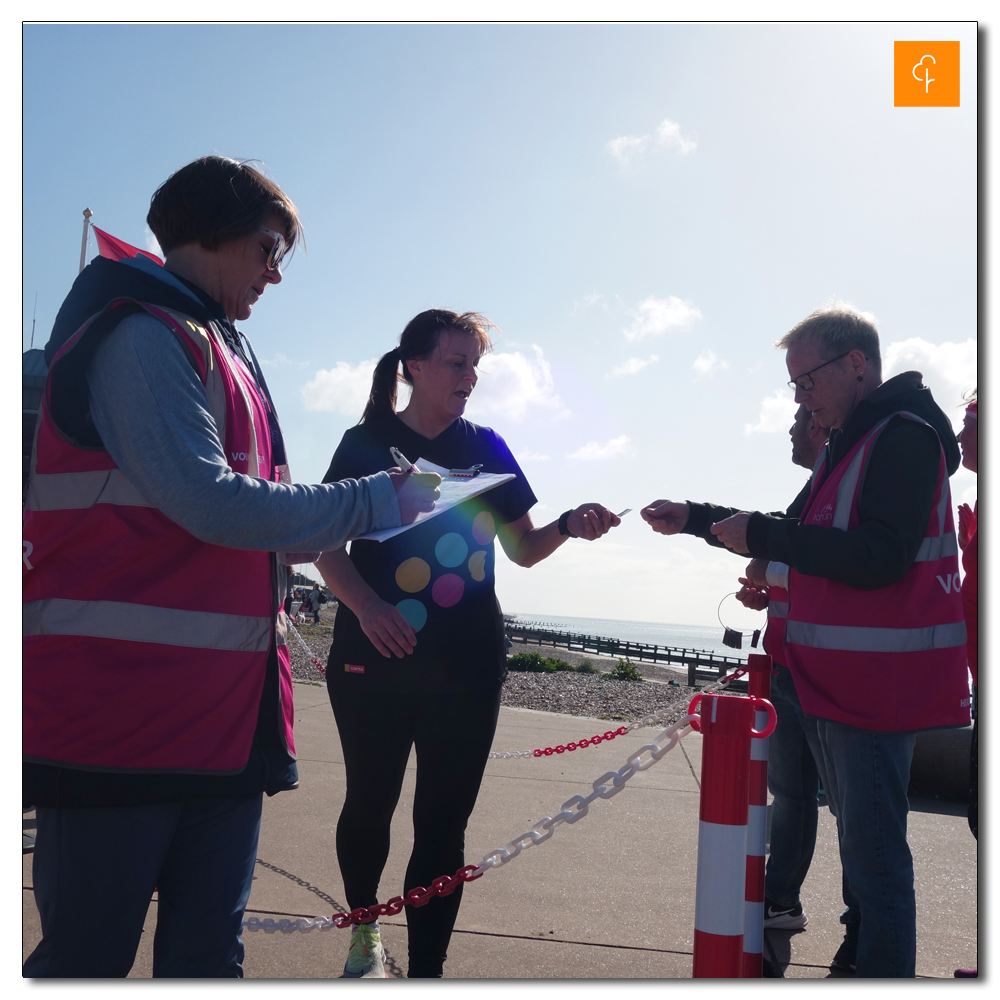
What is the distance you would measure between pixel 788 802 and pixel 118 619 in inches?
108

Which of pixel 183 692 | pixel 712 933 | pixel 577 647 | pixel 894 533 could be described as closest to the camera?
pixel 183 692

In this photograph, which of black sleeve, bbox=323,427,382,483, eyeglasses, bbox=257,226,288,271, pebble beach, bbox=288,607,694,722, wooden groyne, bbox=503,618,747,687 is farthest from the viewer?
wooden groyne, bbox=503,618,747,687

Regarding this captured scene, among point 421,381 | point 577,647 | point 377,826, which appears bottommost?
point 577,647

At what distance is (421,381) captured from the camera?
2.82m

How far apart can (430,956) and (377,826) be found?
40 centimetres

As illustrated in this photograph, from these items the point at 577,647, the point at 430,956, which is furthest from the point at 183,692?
the point at 577,647

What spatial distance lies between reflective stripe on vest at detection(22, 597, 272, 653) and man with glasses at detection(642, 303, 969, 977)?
1654mm

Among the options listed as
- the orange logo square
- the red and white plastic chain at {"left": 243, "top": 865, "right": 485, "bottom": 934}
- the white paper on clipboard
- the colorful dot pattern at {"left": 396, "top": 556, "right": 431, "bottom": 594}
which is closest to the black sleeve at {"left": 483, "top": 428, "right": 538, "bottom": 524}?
the colorful dot pattern at {"left": 396, "top": 556, "right": 431, "bottom": 594}

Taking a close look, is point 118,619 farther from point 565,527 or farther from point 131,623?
point 565,527

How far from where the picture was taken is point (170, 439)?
1386mm

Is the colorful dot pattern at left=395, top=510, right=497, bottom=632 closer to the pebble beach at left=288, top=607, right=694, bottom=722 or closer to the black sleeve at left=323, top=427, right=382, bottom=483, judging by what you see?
the black sleeve at left=323, top=427, right=382, bottom=483

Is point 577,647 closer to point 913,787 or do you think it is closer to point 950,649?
point 913,787

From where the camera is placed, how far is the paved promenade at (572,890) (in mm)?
2781

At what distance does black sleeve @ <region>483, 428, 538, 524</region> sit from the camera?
115 inches
